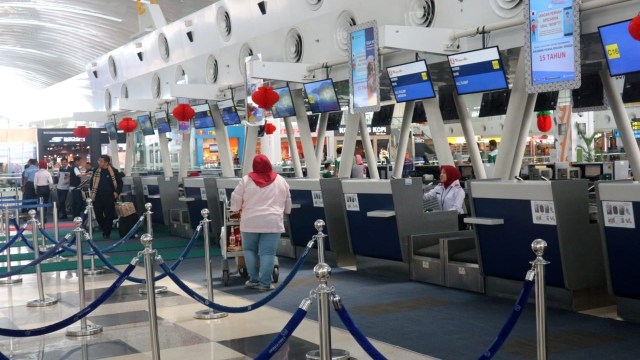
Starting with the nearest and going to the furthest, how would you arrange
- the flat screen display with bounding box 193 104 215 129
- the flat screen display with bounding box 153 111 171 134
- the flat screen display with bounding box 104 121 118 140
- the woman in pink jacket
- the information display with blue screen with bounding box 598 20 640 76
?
the information display with blue screen with bounding box 598 20 640 76 < the woman in pink jacket < the flat screen display with bounding box 193 104 215 129 < the flat screen display with bounding box 153 111 171 134 < the flat screen display with bounding box 104 121 118 140

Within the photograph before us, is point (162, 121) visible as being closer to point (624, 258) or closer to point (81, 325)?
point (81, 325)

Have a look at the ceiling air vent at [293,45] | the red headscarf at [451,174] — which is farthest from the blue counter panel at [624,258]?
the ceiling air vent at [293,45]

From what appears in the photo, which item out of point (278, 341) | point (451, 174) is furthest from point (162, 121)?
point (278, 341)

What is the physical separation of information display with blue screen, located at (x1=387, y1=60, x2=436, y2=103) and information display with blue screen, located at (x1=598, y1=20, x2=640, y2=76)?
10.6 feet

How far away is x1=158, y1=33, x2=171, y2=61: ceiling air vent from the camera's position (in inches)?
871

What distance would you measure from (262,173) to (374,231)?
1862mm

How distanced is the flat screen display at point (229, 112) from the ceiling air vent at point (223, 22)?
5.17 ft

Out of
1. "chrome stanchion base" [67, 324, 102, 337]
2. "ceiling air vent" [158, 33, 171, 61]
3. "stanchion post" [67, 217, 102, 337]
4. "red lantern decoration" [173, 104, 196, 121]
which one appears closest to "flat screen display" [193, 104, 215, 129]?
"red lantern decoration" [173, 104, 196, 121]

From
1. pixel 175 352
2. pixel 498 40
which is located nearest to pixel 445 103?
pixel 498 40

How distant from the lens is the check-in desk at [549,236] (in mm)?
7906

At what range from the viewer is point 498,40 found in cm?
1045

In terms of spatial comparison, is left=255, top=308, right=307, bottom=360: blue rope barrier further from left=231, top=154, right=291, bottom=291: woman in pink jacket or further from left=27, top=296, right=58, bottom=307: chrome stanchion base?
left=27, top=296, right=58, bottom=307: chrome stanchion base

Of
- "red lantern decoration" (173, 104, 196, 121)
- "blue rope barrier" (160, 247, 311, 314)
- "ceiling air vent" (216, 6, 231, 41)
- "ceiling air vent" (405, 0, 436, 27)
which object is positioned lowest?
"blue rope barrier" (160, 247, 311, 314)

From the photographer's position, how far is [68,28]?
3259 centimetres
